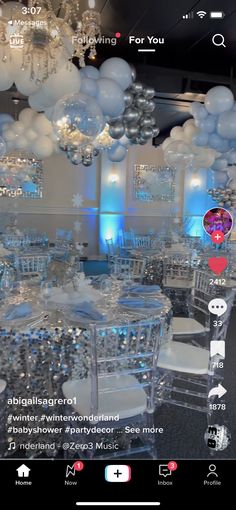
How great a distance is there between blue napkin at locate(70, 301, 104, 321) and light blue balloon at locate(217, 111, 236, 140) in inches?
73.4

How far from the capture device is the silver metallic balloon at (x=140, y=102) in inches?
117

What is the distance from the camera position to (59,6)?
1.36 m

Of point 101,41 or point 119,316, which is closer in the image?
point 101,41

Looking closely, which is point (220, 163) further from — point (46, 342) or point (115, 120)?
point (46, 342)

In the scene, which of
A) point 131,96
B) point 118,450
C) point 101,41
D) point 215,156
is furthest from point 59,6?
point 215,156

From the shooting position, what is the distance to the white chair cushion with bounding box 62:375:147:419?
119 cm

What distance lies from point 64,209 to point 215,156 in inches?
159

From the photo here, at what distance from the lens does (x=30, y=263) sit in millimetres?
4176

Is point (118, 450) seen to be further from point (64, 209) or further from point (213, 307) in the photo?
point (64, 209)

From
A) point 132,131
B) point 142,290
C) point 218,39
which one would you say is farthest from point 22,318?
point 132,131

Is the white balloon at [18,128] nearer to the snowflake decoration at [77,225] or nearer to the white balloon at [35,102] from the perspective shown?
the white balloon at [35,102]

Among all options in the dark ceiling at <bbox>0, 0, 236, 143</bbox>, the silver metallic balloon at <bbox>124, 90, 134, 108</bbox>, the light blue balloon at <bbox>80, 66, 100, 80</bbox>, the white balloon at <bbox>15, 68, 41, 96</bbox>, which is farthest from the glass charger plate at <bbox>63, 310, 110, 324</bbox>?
the silver metallic balloon at <bbox>124, 90, 134, 108</bbox>

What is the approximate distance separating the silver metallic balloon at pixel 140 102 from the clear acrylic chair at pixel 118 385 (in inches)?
76.7
